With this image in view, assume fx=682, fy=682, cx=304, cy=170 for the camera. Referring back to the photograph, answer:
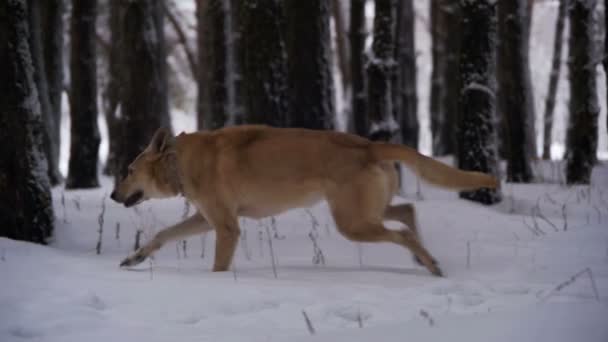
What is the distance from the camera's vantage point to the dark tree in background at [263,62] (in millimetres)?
8961

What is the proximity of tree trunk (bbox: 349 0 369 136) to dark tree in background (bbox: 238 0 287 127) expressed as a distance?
8709mm

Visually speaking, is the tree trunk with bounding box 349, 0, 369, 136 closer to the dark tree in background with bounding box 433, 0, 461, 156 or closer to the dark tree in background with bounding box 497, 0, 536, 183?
the dark tree in background with bounding box 433, 0, 461, 156

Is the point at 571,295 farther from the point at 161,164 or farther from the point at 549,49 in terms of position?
the point at 549,49

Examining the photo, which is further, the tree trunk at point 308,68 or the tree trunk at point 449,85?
the tree trunk at point 449,85

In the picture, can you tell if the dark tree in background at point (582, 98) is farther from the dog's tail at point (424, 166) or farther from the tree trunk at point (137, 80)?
the tree trunk at point (137, 80)

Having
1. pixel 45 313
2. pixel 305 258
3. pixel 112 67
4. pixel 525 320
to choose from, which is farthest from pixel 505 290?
pixel 112 67

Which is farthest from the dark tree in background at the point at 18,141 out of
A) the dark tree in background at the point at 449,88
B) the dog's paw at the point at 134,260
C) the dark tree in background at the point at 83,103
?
the dark tree in background at the point at 449,88

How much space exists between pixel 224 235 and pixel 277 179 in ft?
2.14

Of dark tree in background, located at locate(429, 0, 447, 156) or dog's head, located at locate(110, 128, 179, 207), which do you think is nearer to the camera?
dog's head, located at locate(110, 128, 179, 207)

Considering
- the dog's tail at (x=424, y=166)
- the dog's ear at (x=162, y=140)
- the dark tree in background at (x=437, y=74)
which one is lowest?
the dark tree in background at (x=437, y=74)

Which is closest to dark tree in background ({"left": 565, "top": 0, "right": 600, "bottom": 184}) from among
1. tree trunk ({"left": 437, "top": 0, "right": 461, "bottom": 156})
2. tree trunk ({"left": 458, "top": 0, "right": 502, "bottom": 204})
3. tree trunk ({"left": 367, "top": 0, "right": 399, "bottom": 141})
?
tree trunk ({"left": 458, "top": 0, "right": 502, "bottom": 204})

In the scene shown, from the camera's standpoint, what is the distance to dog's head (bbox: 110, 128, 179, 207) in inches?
242

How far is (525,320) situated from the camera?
3.37 m

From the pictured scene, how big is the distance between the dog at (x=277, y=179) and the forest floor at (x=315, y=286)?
35 cm
